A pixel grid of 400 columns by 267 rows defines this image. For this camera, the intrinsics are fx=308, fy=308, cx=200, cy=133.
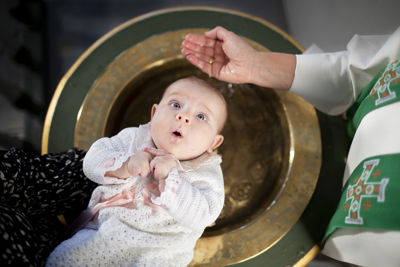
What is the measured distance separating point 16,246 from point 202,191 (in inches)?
14.6

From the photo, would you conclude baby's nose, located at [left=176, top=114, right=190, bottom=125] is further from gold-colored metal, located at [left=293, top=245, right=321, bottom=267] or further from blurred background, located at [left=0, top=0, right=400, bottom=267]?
blurred background, located at [left=0, top=0, right=400, bottom=267]

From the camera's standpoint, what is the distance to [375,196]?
24.5 inches

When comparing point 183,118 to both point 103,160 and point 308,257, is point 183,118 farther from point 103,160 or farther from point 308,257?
point 308,257

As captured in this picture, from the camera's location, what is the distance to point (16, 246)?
516 millimetres

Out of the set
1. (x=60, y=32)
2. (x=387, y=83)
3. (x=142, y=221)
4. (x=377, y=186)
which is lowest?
(x=142, y=221)

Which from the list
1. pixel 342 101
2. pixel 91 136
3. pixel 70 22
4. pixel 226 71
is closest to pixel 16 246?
pixel 91 136

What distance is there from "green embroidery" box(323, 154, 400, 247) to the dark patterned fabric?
619 mm

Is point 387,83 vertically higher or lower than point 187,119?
higher

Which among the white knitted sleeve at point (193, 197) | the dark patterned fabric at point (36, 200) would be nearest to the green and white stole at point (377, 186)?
the white knitted sleeve at point (193, 197)

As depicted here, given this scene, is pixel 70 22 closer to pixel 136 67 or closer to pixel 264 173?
pixel 136 67

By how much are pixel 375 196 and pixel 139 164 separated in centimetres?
48

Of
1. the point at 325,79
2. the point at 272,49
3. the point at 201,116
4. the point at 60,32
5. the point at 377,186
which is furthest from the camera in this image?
the point at 60,32

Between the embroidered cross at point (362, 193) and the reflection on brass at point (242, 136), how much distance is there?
23 centimetres

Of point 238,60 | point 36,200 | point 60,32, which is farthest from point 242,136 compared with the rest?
point 60,32
